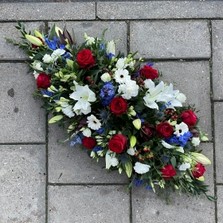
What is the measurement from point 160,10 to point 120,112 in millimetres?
674

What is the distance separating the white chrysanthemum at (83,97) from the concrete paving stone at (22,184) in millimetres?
400

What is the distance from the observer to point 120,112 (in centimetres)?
219

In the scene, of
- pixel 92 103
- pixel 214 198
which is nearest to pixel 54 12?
pixel 92 103

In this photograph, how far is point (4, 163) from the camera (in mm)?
2504

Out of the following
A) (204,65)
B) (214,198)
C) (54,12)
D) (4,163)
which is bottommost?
(214,198)

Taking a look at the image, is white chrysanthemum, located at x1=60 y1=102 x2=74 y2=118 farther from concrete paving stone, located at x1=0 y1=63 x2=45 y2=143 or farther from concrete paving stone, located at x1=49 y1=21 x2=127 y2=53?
concrete paving stone, located at x1=49 y1=21 x2=127 y2=53

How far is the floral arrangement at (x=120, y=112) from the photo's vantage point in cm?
224

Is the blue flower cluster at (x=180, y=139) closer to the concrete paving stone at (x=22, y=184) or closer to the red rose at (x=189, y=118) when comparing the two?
the red rose at (x=189, y=118)

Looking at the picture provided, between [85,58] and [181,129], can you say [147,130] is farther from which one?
[85,58]

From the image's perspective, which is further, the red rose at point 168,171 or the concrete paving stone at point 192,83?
the concrete paving stone at point 192,83

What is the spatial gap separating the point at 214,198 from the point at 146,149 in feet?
1.63

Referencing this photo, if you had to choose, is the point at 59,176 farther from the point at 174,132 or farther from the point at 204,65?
the point at 204,65

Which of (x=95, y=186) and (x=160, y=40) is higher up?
(x=160, y=40)

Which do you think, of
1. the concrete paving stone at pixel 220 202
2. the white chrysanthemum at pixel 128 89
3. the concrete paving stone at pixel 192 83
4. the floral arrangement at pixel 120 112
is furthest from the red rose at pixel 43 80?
the concrete paving stone at pixel 220 202
